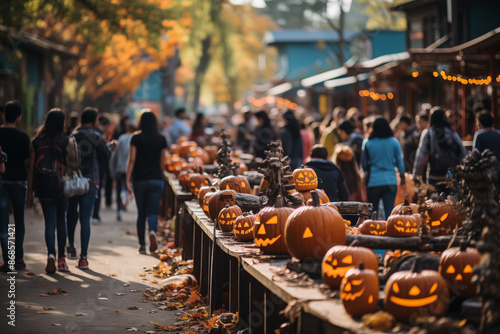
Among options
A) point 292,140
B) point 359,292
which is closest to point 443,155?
point 292,140

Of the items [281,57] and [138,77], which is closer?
[138,77]

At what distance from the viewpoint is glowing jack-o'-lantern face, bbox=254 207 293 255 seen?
6828mm

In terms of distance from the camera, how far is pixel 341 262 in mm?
5496

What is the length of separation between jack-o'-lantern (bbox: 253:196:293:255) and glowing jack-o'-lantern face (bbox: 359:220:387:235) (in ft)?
2.72

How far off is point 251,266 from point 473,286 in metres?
1.95

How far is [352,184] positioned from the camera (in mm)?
12500

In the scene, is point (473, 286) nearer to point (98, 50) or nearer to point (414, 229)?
point (414, 229)

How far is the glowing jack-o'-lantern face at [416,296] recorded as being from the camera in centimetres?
477

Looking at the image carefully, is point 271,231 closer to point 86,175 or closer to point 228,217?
point 228,217

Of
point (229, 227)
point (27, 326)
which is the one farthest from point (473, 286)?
point (27, 326)

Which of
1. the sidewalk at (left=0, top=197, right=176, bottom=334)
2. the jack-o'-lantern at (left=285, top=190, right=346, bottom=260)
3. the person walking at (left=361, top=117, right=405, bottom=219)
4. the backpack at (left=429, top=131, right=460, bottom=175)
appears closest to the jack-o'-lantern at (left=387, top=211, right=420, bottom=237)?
the jack-o'-lantern at (left=285, top=190, right=346, bottom=260)

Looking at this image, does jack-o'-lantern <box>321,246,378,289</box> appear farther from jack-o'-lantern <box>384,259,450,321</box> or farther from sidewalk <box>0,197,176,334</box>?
sidewalk <box>0,197,176,334</box>

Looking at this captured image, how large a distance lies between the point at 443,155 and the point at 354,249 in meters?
6.53

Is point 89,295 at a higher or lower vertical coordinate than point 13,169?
lower
